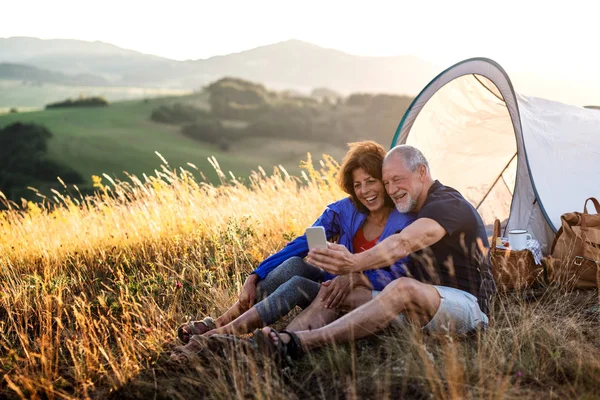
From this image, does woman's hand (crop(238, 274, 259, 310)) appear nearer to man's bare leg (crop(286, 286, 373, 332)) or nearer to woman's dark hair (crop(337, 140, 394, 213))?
man's bare leg (crop(286, 286, 373, 332))

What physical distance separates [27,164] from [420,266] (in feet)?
102

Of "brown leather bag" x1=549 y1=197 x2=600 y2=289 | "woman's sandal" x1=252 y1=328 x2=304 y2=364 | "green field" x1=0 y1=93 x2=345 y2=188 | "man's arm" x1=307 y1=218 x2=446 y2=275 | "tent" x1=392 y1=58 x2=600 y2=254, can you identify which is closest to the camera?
"woman's sandal" x1=252 y1=328 x2=304 y2=364

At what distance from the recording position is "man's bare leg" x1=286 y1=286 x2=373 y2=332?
12.0 ft

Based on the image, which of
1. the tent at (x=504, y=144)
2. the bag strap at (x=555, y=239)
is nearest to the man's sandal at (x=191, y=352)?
the bag strap at (x=555, y=239)

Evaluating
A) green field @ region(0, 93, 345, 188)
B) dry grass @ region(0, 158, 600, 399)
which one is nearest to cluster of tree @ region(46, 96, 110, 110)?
green field @ region(0, 93, 345, 188)

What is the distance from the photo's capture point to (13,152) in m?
32.3

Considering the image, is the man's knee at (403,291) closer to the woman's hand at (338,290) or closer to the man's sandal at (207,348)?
the woman's hand at (338,290)

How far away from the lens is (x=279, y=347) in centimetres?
320

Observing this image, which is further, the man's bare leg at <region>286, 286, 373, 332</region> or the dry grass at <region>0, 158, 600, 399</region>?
the man's bare leg at <region>286, 286, 373, 332</region>

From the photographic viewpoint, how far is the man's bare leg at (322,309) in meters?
3.64

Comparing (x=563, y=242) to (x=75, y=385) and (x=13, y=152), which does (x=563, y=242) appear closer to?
(x=75, y=385)

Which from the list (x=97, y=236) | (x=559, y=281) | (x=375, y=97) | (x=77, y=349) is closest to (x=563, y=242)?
(x=559, y=281)

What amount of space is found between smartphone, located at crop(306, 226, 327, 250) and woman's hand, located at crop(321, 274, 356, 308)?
0.25 m

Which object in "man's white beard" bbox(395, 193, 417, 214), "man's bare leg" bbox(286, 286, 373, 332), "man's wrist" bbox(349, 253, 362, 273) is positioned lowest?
"man's bare leg" bbox(286, 286, 373, 332)
